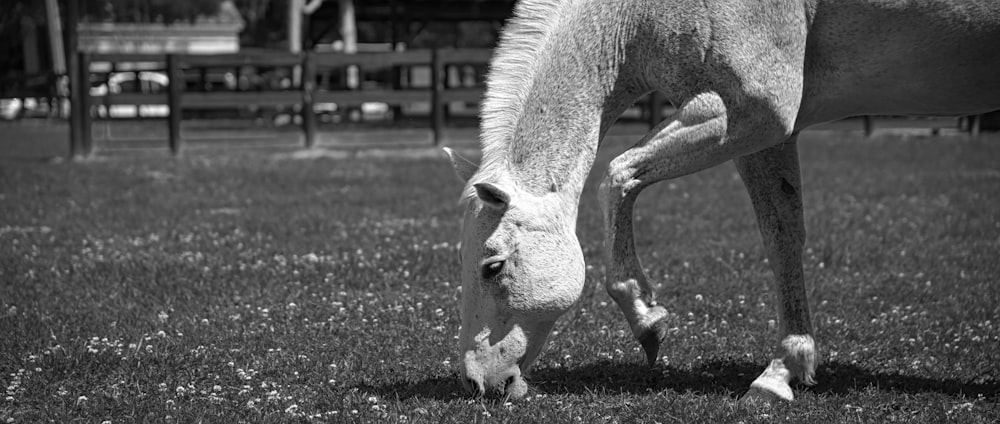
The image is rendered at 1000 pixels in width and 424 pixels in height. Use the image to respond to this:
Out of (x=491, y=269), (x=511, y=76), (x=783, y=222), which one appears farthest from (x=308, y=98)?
(x=491, y=269)

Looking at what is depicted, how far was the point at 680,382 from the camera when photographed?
486cm

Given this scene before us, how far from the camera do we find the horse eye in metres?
4.11

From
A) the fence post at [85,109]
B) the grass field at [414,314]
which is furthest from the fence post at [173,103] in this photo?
the grass field at [414,314]

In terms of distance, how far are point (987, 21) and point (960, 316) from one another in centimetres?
235

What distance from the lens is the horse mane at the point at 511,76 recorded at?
167 inches

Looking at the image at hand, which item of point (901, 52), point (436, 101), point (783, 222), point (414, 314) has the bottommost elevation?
point (436, 101)

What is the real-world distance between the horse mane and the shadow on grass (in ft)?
3.60

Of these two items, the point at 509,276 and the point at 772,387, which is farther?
the point at 772,387

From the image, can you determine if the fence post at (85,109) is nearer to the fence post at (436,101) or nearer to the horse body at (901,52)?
the fence post at (436,101)

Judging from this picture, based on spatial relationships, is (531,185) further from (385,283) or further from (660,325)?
(385,283)

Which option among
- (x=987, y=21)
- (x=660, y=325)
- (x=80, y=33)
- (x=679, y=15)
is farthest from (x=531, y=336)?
(x=80, y=33)

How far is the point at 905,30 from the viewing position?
434 centimetres

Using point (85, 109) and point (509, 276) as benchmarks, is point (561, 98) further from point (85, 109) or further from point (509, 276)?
point (85, 109)

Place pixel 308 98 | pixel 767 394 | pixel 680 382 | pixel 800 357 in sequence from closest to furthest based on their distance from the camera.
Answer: pixel 767 394 < pixel 800 357 < pixel 680 382 < pixel 308 98
